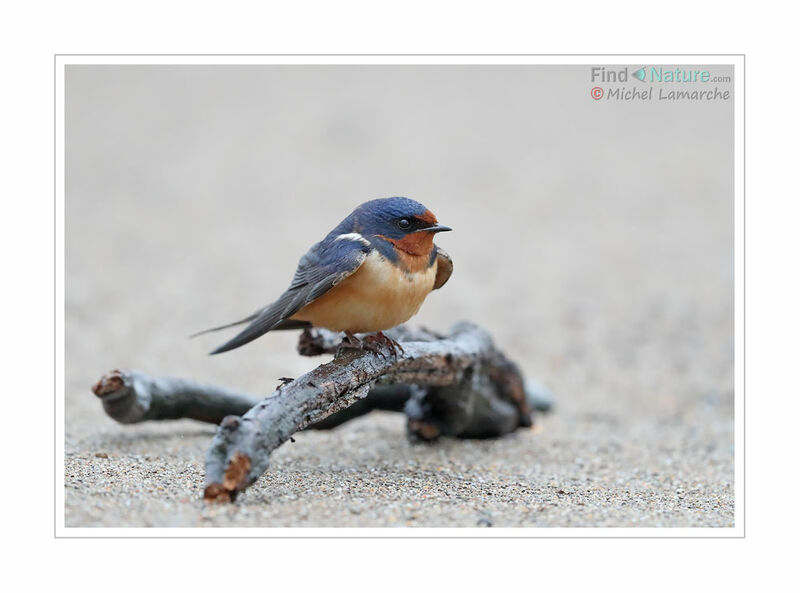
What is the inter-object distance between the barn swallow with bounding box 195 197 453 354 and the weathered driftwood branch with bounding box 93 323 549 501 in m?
0.27

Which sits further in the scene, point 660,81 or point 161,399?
point 161,399

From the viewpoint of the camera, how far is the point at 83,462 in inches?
163

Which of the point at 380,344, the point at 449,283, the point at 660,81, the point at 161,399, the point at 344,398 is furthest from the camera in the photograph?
the point at 449,283

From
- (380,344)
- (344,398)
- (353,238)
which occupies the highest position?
(353,238)

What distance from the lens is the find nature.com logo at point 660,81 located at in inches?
176

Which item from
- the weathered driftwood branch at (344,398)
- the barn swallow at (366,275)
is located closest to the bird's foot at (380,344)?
the weathered driftwood branch at (344,398)

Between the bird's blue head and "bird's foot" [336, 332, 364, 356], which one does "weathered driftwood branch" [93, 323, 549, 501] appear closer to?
"bird's foot" [336, 332, 364, 356]

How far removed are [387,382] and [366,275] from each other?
0.90 metres

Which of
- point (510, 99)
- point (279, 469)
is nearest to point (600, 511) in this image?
point (279, 469)

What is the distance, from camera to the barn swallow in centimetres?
365

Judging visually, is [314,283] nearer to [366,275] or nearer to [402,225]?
Result: [366,275]

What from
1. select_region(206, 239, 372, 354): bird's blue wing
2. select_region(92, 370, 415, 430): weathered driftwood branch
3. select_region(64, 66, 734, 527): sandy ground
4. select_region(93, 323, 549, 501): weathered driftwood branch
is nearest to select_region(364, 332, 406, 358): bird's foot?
select_region(93, 323, 549, 501): weathered driftwood branch

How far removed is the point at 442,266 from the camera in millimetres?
4355

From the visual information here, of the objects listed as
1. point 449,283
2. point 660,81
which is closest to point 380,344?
point 660,81
